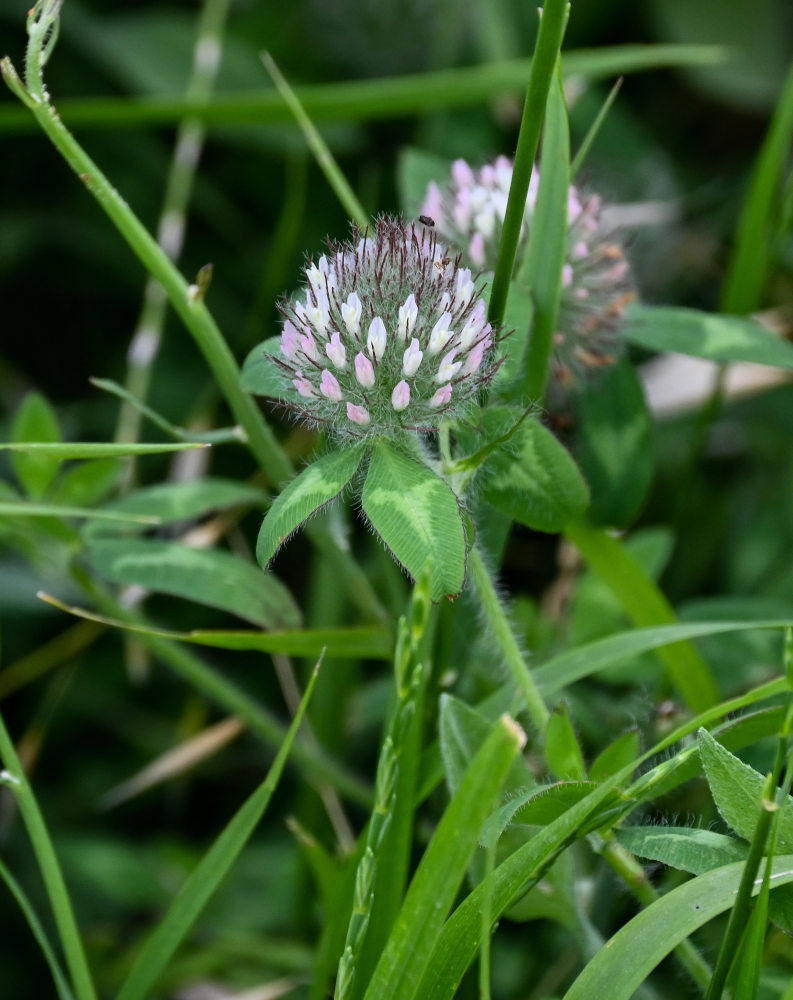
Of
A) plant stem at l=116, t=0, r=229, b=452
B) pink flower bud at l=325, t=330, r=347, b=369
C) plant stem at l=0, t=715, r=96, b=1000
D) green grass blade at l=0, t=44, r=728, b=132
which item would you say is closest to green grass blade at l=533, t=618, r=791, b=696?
pink flower bud at l=325, t=330, r=347, b=369

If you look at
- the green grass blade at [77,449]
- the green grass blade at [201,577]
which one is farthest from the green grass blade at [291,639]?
the green grass blade at [77,449]

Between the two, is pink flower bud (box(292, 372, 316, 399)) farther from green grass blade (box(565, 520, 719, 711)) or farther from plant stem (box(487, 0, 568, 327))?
green grass blade (box(565, 520, 719, 711))

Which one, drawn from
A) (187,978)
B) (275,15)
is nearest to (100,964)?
(187,978)

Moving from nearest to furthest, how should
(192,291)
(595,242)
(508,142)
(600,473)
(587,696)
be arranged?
(192,291)
(595,242)
(600,473)
(587,696)
(508,142)

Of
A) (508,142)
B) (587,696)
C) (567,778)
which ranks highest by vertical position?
(508,142)

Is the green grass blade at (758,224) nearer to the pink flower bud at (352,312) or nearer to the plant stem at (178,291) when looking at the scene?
the plant stem at (178,291)

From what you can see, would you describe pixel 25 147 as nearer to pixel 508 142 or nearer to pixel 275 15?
pixel 275 15
